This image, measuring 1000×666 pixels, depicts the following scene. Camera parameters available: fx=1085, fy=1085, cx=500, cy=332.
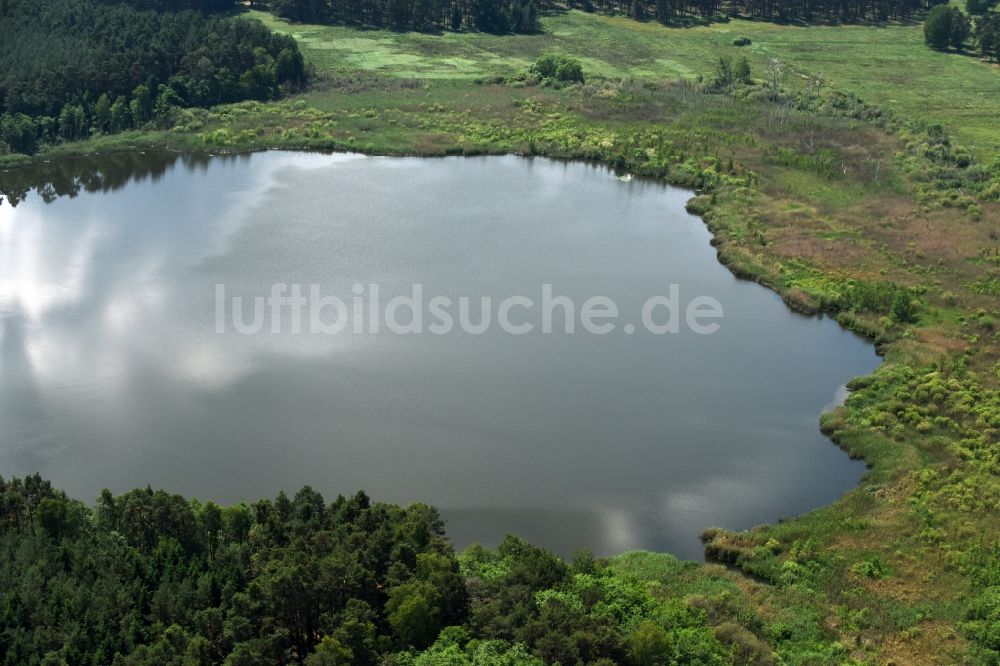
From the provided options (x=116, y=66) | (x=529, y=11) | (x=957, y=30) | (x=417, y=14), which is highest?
(x=957, y=30)

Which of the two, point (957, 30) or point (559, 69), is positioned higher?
point (957, 30)

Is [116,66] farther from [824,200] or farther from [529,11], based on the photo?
[824,200]

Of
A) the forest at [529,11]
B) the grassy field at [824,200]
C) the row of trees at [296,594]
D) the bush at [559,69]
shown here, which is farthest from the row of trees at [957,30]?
the row of trees at [296,594]

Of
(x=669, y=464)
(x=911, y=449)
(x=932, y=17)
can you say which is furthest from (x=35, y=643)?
(x=932, y=17)

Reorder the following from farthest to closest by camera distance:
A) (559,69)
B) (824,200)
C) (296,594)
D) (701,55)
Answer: (701,55)
(559,69)
(824,200)
(296,594)

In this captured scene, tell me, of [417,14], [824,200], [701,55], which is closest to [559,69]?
[701,55]

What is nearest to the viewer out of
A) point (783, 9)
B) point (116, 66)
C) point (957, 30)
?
point (116, 66)

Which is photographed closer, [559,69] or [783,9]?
[559,69]

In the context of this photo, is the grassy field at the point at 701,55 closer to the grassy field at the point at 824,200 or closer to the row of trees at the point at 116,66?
the grassy field at the point at 824,200
